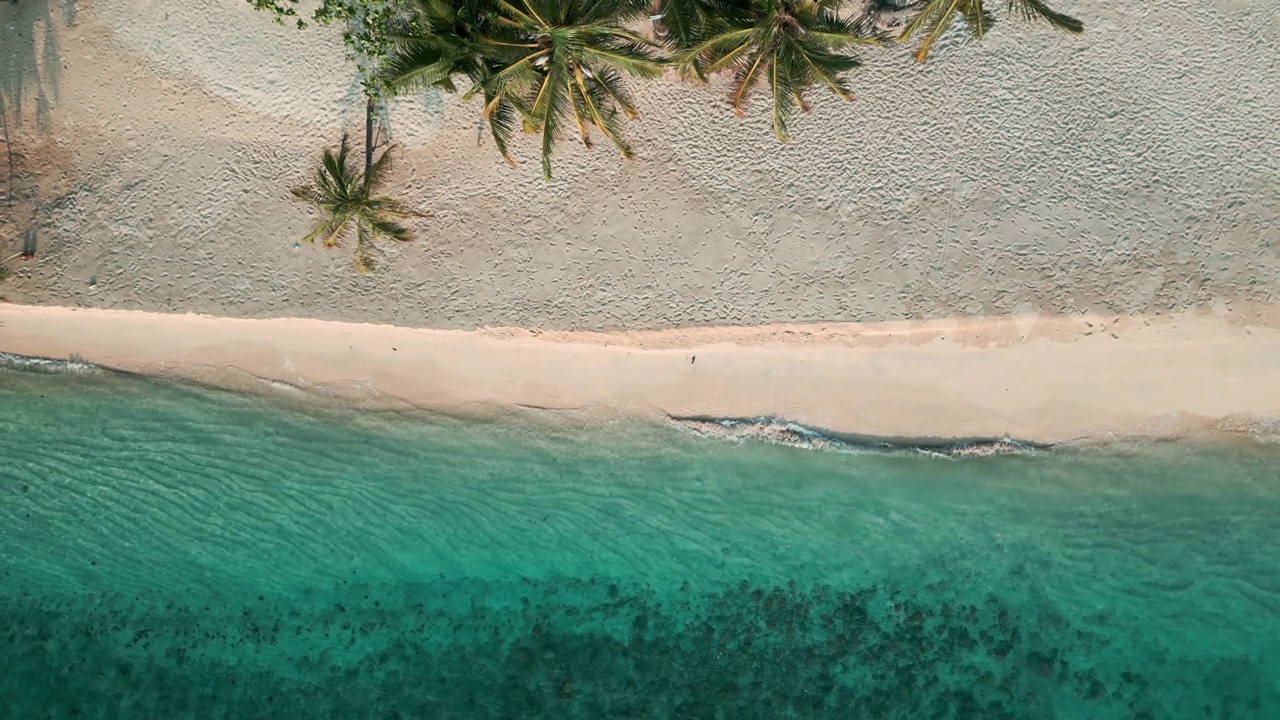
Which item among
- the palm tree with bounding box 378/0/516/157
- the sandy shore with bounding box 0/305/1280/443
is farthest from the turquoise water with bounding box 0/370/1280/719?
the palm tree with bounding box 378/0/516/157

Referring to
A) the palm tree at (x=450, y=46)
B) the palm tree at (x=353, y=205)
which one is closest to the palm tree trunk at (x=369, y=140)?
the palm tree at (x=353, y=205)

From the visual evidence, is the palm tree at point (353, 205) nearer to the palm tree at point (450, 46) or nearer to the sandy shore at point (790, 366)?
the sandy shore at point (790, 366)

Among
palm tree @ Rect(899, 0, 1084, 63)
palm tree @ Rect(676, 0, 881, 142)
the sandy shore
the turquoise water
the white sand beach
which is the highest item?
palm tree @ Rect(899, 0, 1084, 63)

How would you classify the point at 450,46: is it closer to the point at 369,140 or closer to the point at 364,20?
the point at 364,20

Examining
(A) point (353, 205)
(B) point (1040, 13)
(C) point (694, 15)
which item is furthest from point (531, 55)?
(B) point (1040, 13)

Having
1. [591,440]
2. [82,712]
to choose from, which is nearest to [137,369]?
[82,712]

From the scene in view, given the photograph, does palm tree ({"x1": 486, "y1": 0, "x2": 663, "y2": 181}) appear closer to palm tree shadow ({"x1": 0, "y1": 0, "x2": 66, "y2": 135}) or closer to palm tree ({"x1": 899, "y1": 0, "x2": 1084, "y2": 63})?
palm tree ({"x1": 899, "y1": 0, "x2": 1084, "y2": 63})
